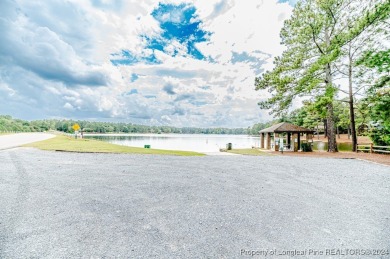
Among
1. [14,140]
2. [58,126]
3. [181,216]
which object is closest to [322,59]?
[181,216]

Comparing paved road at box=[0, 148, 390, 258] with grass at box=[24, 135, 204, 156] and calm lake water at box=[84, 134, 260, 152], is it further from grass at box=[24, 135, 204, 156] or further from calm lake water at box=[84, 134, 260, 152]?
calm lake water at box=[84, 134, 260, 152]

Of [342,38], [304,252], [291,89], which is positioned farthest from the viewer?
[291,89]

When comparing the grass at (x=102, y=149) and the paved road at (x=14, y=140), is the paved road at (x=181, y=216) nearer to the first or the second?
the grass at (x=102, y=149)

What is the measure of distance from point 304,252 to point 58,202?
5.09m

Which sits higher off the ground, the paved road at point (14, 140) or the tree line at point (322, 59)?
the tree line at point (322, 59)

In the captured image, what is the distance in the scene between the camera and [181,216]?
4125mm

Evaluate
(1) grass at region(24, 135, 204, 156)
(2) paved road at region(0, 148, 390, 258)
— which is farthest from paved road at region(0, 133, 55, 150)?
(2) paved road at region(0, 148, 390, 258)

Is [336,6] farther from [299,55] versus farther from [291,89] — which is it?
[291,89]

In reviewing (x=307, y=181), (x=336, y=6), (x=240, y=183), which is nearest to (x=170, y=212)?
(x=240, y=183)

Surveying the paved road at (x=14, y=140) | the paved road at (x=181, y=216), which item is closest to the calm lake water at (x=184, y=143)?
the paved road at (x=14, y=140)

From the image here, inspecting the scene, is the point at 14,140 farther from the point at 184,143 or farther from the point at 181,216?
the point at 184,143

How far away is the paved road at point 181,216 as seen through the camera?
3.07m

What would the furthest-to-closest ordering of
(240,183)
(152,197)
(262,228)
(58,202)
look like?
1. (240,183)
2. (152,197)
3. (58,202)
4. (262,228)

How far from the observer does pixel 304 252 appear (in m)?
3.04
